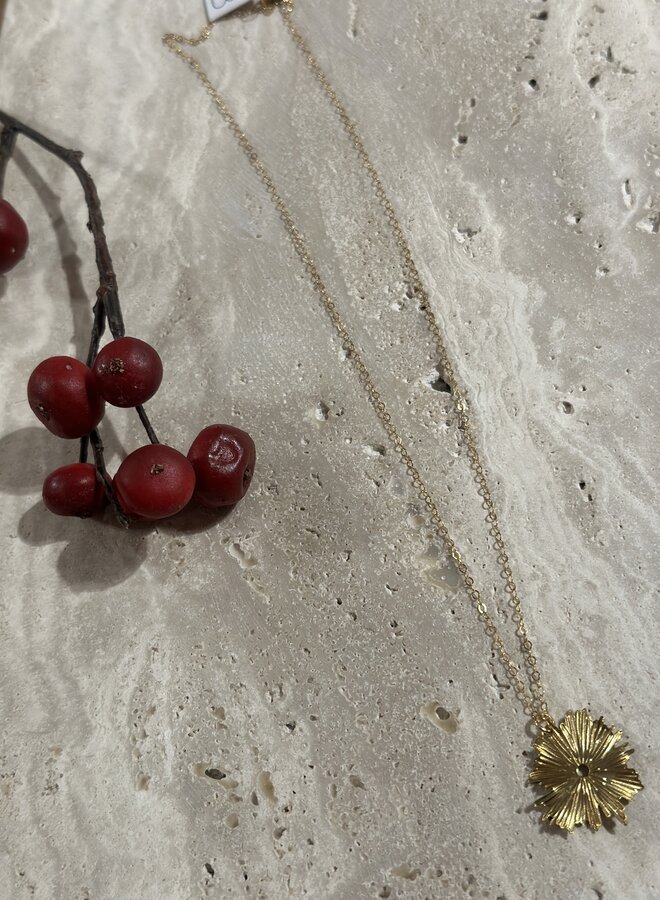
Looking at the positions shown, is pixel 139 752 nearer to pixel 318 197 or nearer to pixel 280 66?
pixel 318 197

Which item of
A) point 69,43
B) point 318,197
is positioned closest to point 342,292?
point 318,197

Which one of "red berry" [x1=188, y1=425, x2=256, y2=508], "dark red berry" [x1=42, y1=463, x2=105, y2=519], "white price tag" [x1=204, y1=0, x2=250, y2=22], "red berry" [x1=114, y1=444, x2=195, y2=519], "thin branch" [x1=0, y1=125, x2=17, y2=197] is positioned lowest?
"dark red berry" [x1=42, y1=463, x2=105, y2=519]

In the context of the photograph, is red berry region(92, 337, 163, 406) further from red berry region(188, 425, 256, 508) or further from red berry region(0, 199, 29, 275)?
red berry region(0, 199, 29, 275)

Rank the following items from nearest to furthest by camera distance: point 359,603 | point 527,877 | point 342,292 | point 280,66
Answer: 1. point 527,877
2. point 359,603
3. point 342,292
4. point 280,66

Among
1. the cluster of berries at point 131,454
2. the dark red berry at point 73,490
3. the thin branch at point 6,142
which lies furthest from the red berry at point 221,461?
Answer: the thin branch at point 6,142

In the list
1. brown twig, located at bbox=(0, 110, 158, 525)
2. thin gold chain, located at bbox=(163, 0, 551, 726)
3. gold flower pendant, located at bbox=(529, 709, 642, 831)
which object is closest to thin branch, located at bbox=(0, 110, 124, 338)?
brown twig, located at bbox=(0, 110, 158, 525)

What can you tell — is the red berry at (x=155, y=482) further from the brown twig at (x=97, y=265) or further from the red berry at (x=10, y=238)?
the red berry at (x=10, y=238)
